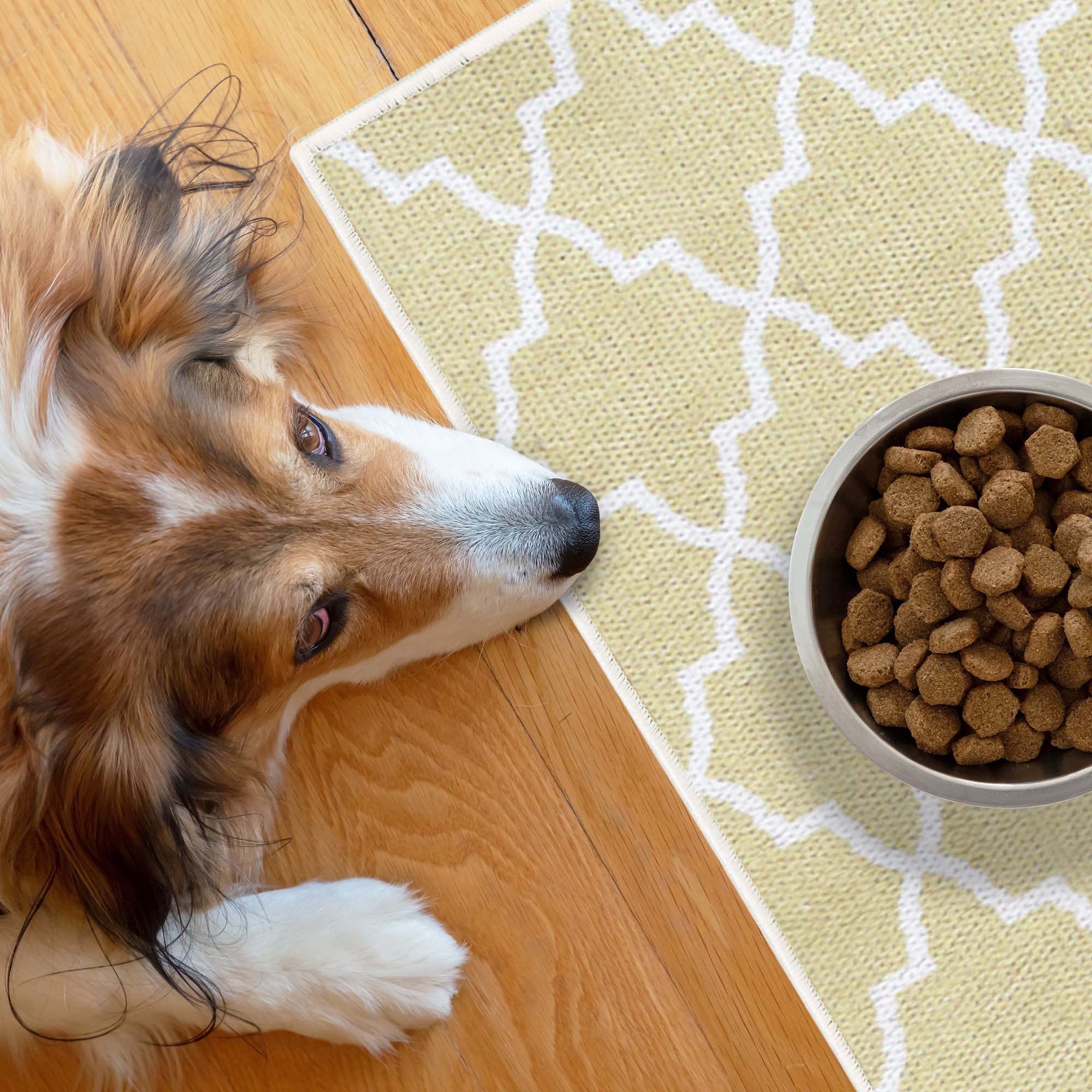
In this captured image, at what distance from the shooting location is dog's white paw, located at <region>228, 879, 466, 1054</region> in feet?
3.98

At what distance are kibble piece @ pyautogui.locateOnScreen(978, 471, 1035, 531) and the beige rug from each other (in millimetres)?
260

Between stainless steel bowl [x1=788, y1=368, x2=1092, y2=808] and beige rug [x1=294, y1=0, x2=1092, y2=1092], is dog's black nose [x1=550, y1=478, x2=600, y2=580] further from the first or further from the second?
stainless steel bowl [x1=788, y1=368, x2=1092, y2=808]

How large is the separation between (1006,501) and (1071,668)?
8.6 inches

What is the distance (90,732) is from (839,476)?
890mm

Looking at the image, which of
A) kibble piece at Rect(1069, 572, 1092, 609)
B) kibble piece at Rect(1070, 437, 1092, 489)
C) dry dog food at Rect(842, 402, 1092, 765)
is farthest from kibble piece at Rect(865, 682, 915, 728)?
kibble piece at Rect(1070, 437, 1092, 489)

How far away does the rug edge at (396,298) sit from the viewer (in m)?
1.36

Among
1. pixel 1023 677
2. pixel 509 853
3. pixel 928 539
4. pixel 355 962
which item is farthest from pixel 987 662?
pixel 355 962

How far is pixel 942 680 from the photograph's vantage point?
115 cm

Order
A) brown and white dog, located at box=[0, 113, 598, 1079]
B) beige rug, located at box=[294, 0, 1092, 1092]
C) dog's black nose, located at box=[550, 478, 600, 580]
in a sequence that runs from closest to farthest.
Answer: brown and white dog, located at box=[0, 113, 598, 1079] → dog's black nose, located at box=[550, 478, 600, 580] → beige rug, located at box=[294, 0, 1092, 1092]

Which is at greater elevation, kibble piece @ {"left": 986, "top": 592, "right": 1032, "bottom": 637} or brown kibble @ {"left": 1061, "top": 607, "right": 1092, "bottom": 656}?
kibble piece @ {"left": 986, "top": 592, "right": 1032, "bottom": 637}

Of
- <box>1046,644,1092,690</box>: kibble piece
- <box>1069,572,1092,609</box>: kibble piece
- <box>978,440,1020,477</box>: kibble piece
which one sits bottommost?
<box>1046,644,1092,690</box>: kibble piece

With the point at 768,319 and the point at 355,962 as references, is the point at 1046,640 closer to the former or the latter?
the point at 768,319

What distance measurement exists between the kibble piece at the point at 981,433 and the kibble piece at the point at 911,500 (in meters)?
0.06

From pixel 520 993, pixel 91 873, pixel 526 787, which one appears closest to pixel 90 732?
pixel 91 873
